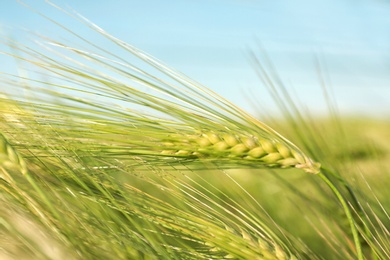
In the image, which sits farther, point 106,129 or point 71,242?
point 106,129

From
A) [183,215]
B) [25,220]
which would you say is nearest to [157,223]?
[183,215]

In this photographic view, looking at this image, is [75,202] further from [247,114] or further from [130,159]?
[247,114]

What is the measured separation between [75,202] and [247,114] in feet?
0.69

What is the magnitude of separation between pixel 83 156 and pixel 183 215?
117 millimetres

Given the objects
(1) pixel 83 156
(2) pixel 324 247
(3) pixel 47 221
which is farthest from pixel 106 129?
(2) pixel 324 247

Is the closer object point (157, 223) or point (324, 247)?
point (157, 223)

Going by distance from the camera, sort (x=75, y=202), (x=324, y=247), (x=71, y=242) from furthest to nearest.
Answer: (x=324, y=247), (x=75, y=202), (x=71, y=242)

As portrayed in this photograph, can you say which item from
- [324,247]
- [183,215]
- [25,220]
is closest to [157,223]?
[183,215]

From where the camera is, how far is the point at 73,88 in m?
0.62

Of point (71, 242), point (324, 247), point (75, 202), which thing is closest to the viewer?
point (71, 242)

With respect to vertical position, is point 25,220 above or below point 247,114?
below

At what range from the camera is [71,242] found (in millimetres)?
477

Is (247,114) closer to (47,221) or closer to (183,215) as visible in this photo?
(183,215)

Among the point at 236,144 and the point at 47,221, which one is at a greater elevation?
the point at 236,144
